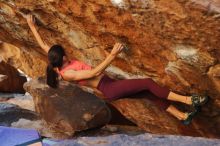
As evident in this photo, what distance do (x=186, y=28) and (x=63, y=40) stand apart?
9.48 ft

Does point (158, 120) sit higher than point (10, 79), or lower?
higher

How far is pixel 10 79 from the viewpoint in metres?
12.1

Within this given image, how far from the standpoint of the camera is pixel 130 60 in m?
6.52

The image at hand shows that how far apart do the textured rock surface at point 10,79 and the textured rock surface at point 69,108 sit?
15.2 ft

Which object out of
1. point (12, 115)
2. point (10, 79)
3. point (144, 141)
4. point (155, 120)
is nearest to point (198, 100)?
point (144, 141)

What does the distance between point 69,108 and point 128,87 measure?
1.49 m

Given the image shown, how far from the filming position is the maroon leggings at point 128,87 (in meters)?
5.75

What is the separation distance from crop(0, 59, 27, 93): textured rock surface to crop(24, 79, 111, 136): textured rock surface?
464cm

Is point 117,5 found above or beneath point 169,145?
above

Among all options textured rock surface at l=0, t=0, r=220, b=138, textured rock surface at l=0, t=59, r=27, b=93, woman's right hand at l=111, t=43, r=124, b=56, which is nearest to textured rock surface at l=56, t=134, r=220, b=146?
textured rock surface at l=0, t=0, r=220, b=138

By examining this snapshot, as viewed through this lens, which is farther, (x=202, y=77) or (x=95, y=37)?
(x=95, y=37)

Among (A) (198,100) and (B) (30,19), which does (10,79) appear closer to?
(B) (30,19)

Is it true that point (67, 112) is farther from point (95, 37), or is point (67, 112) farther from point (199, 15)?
point (199, 15)

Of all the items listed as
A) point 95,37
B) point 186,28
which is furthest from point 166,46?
point 95,37
